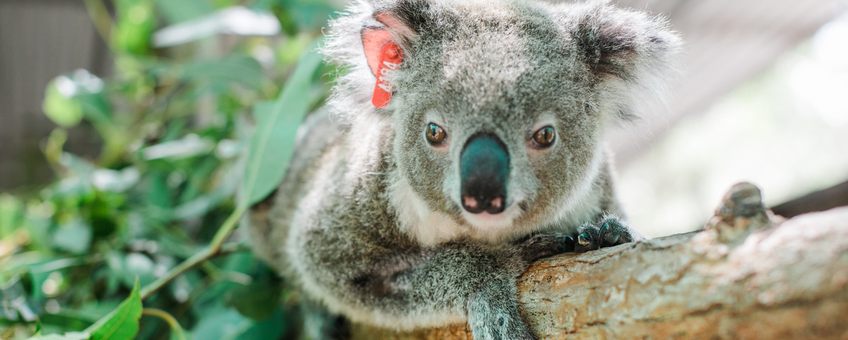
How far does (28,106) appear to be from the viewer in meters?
4.70

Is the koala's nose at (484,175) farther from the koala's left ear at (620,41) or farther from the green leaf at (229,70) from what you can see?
the green leaf at (229,70)

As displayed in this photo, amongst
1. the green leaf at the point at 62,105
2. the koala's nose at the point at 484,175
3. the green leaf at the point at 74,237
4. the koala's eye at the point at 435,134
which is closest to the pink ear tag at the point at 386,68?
the koala's eye at the point at 435,134

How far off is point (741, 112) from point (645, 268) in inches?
422

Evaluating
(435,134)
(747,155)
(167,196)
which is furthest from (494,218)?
(747,155)

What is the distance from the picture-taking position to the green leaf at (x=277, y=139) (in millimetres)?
2137

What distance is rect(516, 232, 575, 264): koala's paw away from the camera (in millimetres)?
1438

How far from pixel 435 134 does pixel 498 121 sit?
0.20 meters

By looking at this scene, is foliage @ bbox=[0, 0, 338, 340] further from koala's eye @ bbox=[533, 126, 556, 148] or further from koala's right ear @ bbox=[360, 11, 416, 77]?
koala's eye @ bbox=[533, 126, 556, 148]

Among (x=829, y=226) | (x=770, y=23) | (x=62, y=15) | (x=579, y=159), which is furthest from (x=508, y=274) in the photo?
(x=62, y=15)

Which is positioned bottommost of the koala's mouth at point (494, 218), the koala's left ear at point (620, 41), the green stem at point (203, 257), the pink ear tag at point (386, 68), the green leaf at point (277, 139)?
the green stem at point (203, 257)

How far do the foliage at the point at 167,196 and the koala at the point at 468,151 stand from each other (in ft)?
1.82

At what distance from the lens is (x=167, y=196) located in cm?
317

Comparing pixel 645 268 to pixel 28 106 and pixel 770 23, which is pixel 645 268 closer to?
pixel 770 23

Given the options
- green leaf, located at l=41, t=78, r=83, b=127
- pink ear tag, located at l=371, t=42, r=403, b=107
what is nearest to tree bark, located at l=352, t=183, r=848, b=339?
pink ear tag, located at l=371, t=42, r=403, b=107
